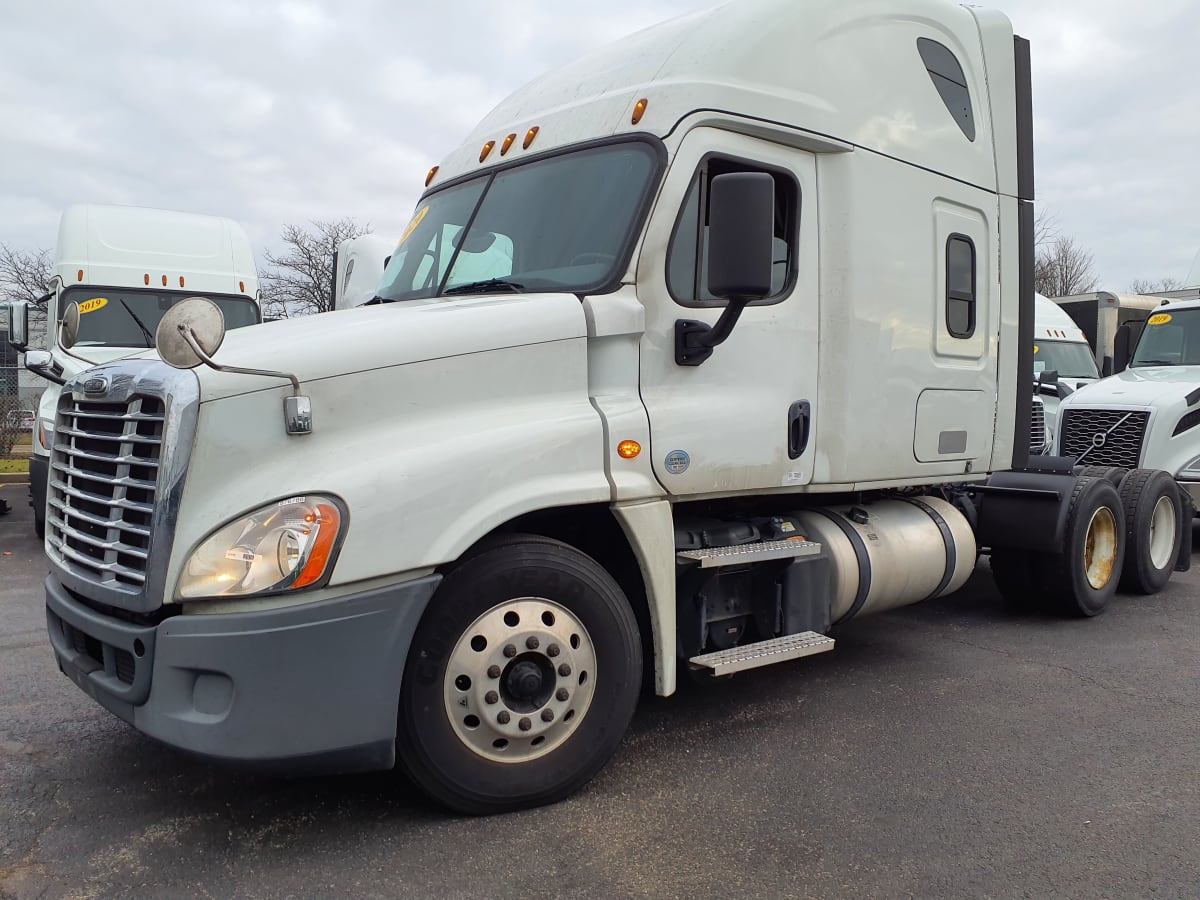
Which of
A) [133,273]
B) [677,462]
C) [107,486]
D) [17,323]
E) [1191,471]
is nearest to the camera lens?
[107,486]

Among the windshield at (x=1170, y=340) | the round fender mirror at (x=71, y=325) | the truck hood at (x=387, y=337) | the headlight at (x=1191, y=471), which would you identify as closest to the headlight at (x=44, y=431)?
the round fender mirror at (x=71, y=325)

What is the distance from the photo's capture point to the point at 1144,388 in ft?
30.5

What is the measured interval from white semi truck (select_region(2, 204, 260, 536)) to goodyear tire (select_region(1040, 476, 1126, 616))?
824cm

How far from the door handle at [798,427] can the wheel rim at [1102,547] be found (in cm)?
337

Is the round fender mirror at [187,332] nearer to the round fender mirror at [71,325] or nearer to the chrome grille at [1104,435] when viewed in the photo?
the round fender mirror at [71,325]

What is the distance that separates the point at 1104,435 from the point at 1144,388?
0.64 m

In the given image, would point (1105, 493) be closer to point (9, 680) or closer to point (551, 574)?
point (551, 574)

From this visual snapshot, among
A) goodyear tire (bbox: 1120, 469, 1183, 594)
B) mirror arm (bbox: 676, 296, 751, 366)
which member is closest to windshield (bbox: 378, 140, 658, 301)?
mirror arm (bbox: 676, 296, 751, 366)

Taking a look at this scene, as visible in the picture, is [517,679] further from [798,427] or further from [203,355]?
[798,427]

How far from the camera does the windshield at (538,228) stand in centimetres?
392

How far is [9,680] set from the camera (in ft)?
16.4

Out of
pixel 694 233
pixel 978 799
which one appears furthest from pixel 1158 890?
pixel 694 233

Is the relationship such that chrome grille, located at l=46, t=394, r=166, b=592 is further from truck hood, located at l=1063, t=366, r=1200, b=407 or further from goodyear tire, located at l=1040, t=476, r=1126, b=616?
truck hood, located at l=1063, t=366, r=1200, b=407

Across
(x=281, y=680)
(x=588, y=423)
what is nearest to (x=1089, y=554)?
(x=588, y=423)
